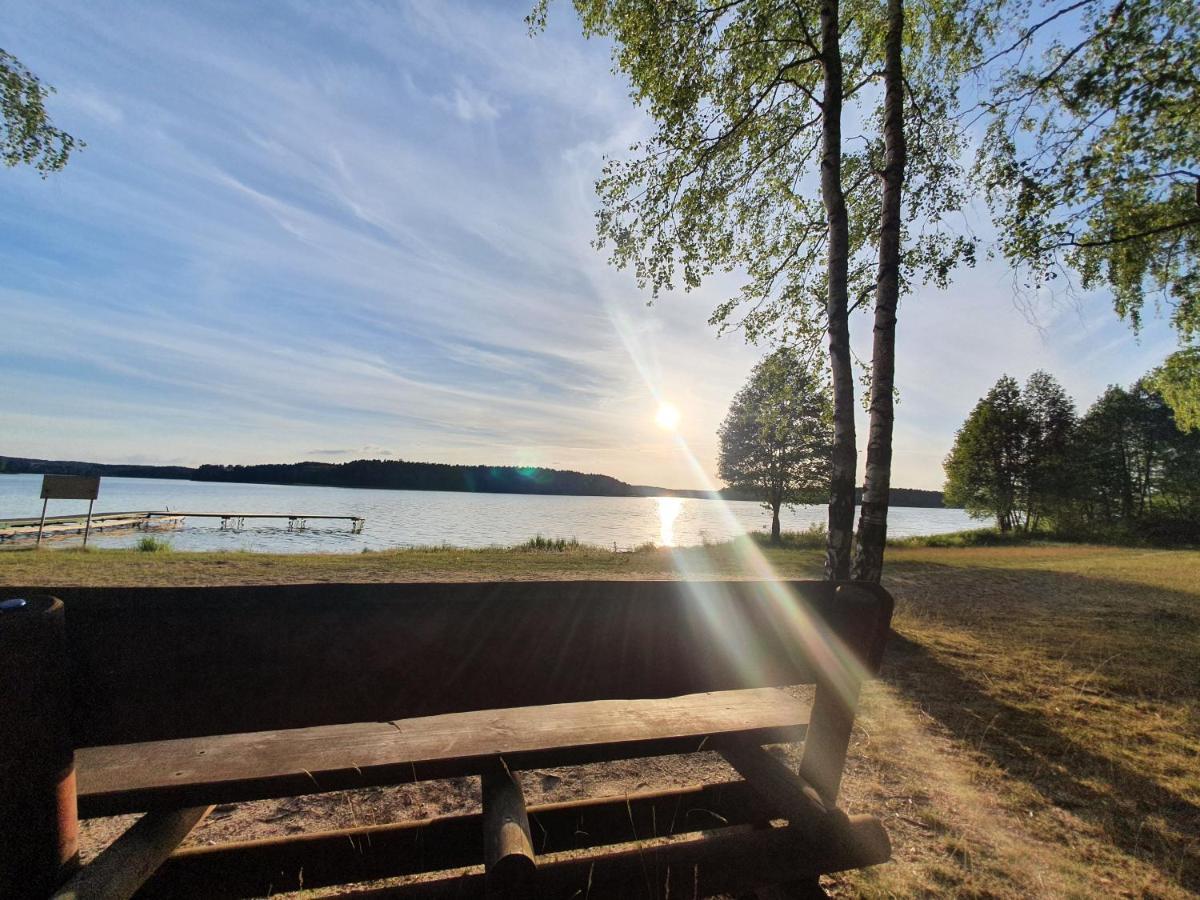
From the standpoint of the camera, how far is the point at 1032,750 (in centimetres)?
429

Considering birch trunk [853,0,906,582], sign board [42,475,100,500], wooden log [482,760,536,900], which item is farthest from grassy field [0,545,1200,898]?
sign board [42,475,100,500]

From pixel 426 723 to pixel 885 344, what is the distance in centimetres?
744

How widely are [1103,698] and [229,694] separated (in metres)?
7.50

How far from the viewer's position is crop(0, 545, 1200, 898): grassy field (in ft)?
9.40

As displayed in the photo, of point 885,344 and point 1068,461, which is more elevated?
point 1068,461

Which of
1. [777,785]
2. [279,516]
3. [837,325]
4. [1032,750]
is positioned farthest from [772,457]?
[279,516]

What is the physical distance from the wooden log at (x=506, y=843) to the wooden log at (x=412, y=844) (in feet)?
1.40

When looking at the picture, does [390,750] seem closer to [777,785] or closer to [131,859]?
[131,859]

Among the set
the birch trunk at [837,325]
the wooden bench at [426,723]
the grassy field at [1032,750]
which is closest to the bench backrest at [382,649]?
the wooden bench at [426,723]

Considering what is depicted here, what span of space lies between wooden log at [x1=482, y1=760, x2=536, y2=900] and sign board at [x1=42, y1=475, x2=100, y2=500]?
29128 millimetres

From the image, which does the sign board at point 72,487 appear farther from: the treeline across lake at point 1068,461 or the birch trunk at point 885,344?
the treeline across lake at point 1068,461

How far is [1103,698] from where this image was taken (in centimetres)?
542

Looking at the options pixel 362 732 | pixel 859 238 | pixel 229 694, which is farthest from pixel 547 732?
pixel 859 238

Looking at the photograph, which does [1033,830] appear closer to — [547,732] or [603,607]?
[547,732]
